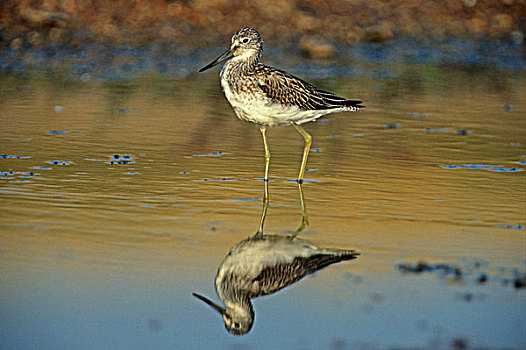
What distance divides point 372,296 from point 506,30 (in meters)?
16.6

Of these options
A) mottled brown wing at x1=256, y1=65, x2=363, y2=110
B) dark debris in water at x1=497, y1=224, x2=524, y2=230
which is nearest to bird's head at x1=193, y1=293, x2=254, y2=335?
dark debris in water at x1=497, y1=224, x2=524, y2=230

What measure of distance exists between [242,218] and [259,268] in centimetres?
130

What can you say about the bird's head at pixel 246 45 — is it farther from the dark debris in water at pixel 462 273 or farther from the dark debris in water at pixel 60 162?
the dark debris in water at pixel 462 273

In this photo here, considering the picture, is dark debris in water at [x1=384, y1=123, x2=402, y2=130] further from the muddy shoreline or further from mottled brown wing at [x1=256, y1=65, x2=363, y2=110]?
the muddy shoreline

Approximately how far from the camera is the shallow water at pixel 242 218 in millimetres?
4922

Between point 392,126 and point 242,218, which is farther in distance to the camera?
point 392,126

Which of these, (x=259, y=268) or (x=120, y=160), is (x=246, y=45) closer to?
(x=120, y=160)

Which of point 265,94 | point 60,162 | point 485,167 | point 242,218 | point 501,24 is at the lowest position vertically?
point 242,218

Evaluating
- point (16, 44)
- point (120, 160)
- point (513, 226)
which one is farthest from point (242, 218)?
point (16, 44)

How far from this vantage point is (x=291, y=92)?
29.2 ft

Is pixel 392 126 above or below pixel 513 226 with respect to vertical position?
above

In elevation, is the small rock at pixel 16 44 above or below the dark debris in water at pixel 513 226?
above

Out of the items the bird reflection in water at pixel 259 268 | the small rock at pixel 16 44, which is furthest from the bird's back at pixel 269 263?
the small rock at pixel 16 44

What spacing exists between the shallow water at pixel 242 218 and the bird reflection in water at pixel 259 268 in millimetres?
85
